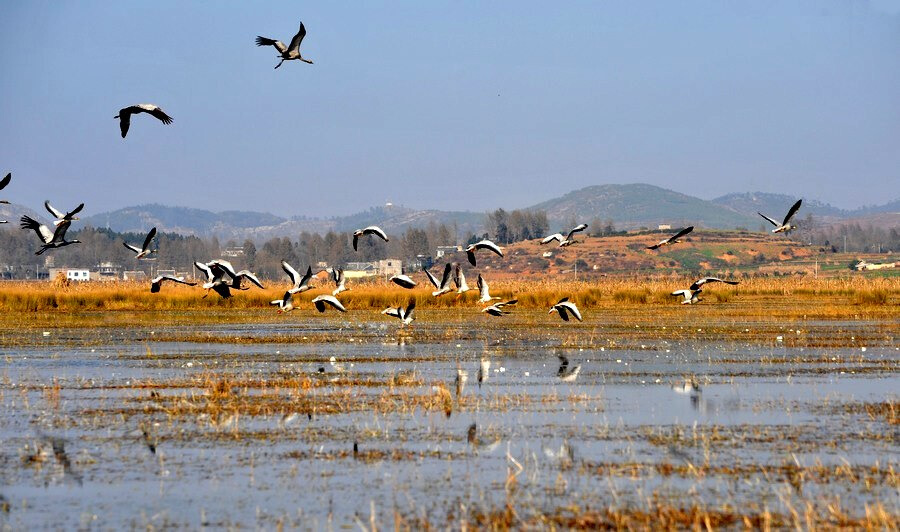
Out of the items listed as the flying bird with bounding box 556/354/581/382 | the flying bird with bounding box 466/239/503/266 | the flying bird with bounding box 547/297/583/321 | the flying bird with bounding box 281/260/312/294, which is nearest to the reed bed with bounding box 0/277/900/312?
the flying bird with bounding box 547/297/583/321

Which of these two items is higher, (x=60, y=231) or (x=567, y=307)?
(x=60, y=231)

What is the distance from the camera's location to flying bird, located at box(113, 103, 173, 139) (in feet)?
84.9

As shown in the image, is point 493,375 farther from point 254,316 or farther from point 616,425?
point 254,316

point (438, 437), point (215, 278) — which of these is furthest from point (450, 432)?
point (215, 278)

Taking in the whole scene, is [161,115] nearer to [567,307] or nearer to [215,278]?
[215,278]

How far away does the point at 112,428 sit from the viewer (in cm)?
1603

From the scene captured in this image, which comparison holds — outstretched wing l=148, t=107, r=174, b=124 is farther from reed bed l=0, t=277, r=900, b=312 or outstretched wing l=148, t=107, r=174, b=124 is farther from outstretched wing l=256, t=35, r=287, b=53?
reed bed l=0, t=277, r=900, b=312

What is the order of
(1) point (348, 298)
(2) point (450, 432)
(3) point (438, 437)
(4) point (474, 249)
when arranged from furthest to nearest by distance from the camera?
(1) point (348, 298), (4) point (474, 249), (2) point (450, 432), (3) point (438, 437)

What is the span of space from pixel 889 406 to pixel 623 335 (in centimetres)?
1693

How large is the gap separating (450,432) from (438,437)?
0.47m

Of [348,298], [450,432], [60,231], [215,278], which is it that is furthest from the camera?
[348,298]

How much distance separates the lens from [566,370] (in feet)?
80.2

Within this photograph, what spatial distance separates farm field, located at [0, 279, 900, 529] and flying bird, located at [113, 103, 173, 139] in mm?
4949

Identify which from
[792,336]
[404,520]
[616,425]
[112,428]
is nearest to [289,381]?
[112,428]
